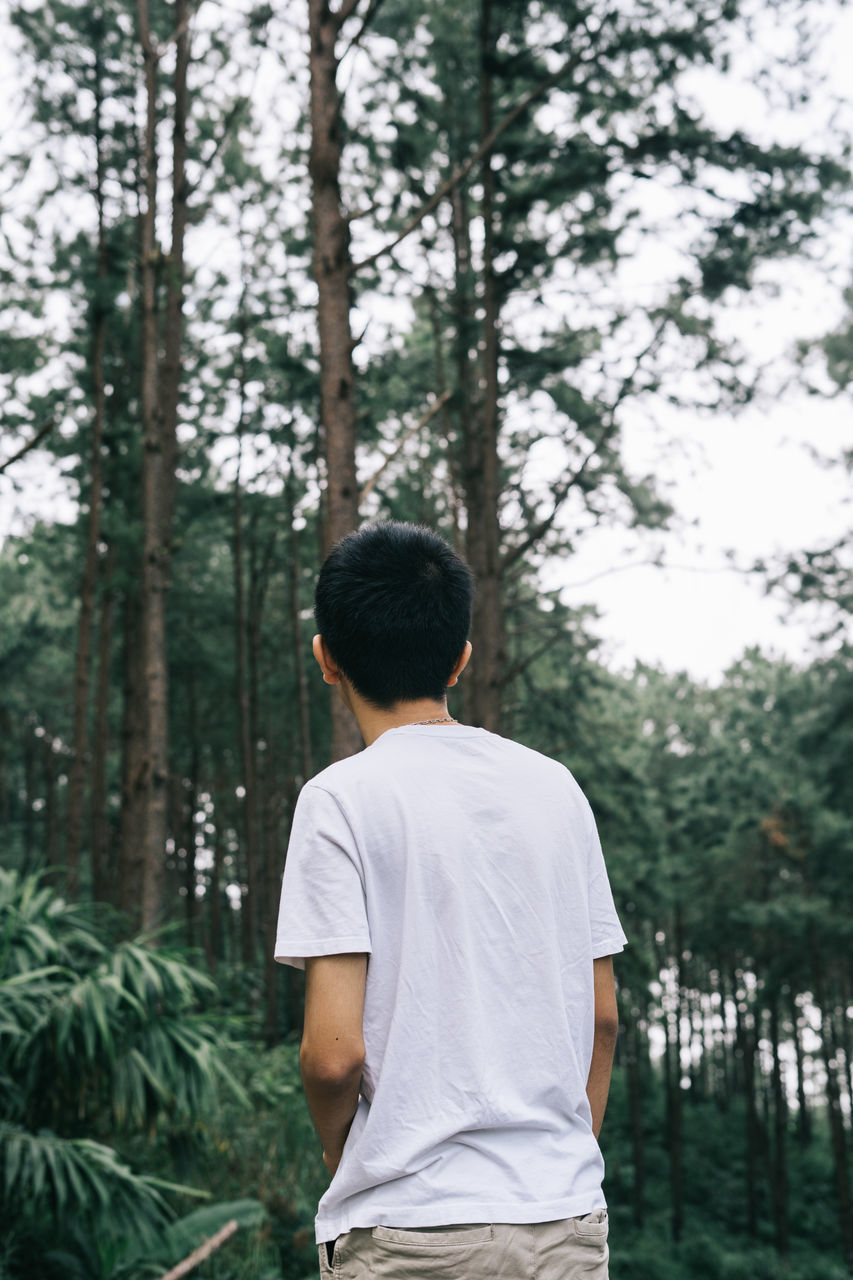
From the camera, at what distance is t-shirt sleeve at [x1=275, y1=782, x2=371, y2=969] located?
4.93 ft

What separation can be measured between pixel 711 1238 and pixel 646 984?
1324 cm

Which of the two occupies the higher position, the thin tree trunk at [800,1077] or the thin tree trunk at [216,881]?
the thin tree trunk at [216,881]

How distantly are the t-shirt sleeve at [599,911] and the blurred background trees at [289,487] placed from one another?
1535 mm

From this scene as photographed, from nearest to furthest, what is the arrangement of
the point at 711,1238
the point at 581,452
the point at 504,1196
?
the point at 504,1196, the point at 581,452, the point at 711,1238

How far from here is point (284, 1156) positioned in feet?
33.4

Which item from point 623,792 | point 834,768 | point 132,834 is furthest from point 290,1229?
point 834,768

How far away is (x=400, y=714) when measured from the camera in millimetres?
1789

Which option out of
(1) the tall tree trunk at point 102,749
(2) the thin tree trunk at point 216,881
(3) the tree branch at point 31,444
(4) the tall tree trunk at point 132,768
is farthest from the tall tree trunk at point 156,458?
(2) the thin tree trunk at point 216,881

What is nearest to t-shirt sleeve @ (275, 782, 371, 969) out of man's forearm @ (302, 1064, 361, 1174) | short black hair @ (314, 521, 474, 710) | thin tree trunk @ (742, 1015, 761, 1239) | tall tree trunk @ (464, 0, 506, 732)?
man's forearm @ (302, 1064, 361, 1174)

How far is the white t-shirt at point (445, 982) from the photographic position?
58.7 inches

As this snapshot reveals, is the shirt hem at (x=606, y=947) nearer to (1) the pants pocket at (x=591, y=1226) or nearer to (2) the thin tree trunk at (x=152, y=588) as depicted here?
(1) the pants pocket at (x=591, y=1226)

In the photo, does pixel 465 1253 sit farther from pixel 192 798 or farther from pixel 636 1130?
pixel 636 1130

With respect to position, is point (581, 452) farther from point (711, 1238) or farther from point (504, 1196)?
point (711, 1238)

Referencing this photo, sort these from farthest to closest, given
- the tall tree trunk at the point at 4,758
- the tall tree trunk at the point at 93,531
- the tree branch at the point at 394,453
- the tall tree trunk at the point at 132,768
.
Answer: the tall tree trunk at the point at 4,758 < the tall tree trunk at the point at 93,531 < the tall tree trunk at the point at 132,768 < the tree branch at the point at 394,453
